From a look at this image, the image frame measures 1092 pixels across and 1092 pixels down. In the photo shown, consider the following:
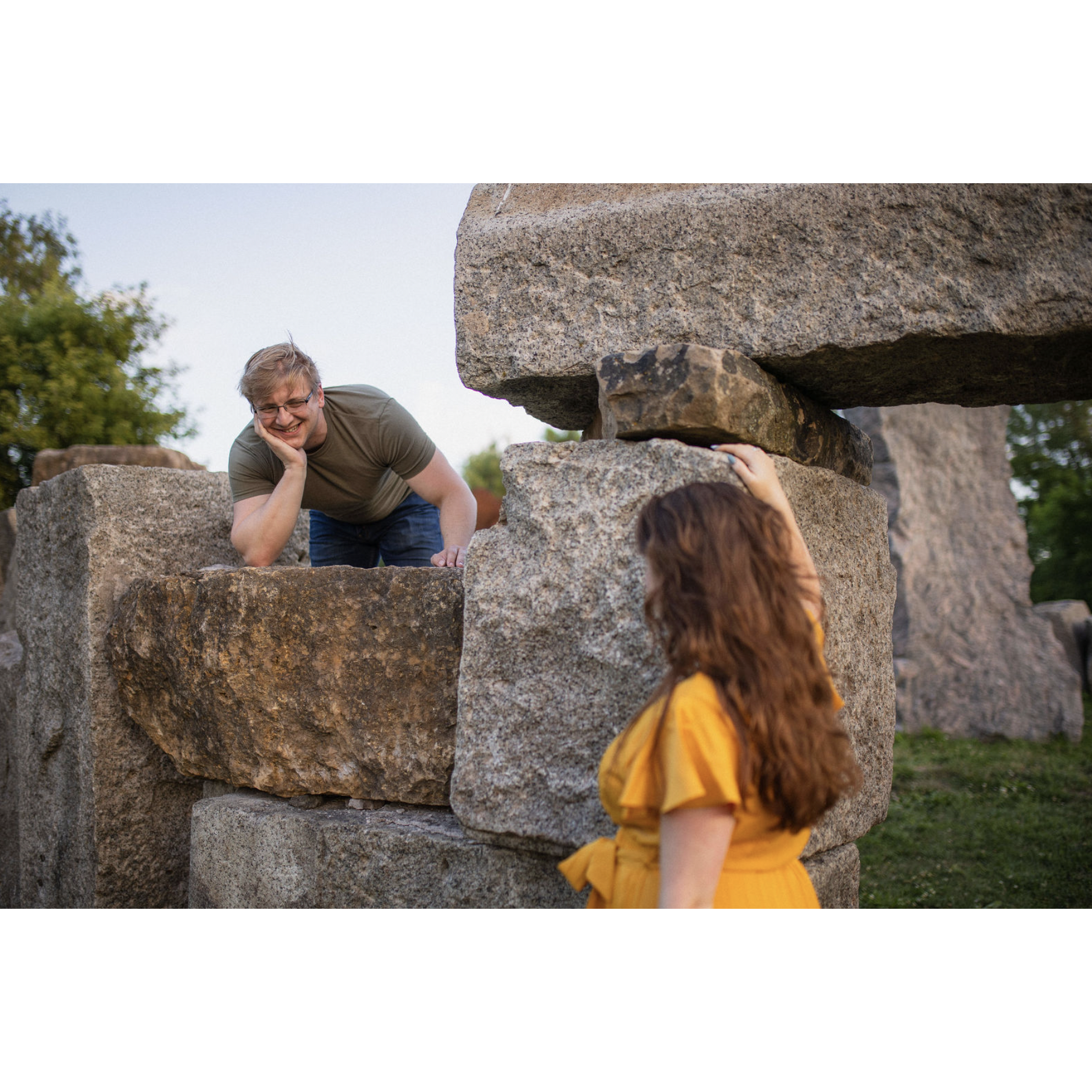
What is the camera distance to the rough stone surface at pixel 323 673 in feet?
7.63

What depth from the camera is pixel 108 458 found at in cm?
644

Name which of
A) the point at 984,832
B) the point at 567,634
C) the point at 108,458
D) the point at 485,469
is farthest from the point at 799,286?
the point at 485,469

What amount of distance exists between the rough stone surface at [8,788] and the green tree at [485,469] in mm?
21791

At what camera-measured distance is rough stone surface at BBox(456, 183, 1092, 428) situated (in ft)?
6.46

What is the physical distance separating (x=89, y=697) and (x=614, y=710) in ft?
5.64

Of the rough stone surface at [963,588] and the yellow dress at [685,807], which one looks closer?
the yellow dress at [685,807]

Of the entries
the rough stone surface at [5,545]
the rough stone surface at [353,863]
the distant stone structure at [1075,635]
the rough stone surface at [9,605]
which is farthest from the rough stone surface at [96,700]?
the distant stone structure at [1075,635]

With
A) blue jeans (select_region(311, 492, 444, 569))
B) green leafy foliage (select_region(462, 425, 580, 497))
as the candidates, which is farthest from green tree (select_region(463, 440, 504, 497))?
blue jeans (select_region(311, 492, 444, 569))

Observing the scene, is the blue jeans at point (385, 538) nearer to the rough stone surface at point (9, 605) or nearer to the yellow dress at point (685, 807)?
the rough stone surface at point (9, 605)

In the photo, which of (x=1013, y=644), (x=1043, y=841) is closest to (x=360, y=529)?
(x=1043, y=841)

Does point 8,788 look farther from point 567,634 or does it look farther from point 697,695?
point 697,695

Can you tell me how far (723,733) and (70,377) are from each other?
31.7ft

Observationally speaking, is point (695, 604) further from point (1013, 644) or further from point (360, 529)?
point (1013, 644)

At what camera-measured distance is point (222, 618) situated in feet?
7.95
